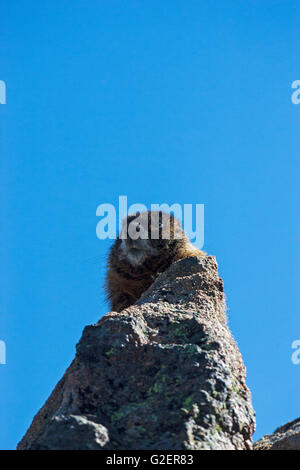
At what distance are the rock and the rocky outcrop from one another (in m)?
0.83

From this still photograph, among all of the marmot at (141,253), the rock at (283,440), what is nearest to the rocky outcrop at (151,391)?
the rock at (283,440)

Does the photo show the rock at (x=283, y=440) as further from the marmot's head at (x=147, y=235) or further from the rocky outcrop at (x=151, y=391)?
the marmot's head at (x=147, y=235)

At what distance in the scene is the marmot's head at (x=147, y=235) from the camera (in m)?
8.55

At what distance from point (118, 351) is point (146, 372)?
236 millimetres

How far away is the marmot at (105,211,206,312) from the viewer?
27.9ft

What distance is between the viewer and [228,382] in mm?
4148

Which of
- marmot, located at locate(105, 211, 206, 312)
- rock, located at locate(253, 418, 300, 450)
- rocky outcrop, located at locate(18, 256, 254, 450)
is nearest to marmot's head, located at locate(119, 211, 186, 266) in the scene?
marmot, located at locate(105, 211, 206, 312)

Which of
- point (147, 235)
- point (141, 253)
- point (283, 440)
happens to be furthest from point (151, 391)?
point (147, 235)

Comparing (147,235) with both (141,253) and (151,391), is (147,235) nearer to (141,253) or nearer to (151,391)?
(141,253)

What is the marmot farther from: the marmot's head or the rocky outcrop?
the rocky outcrop

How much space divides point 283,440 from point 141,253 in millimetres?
3946
